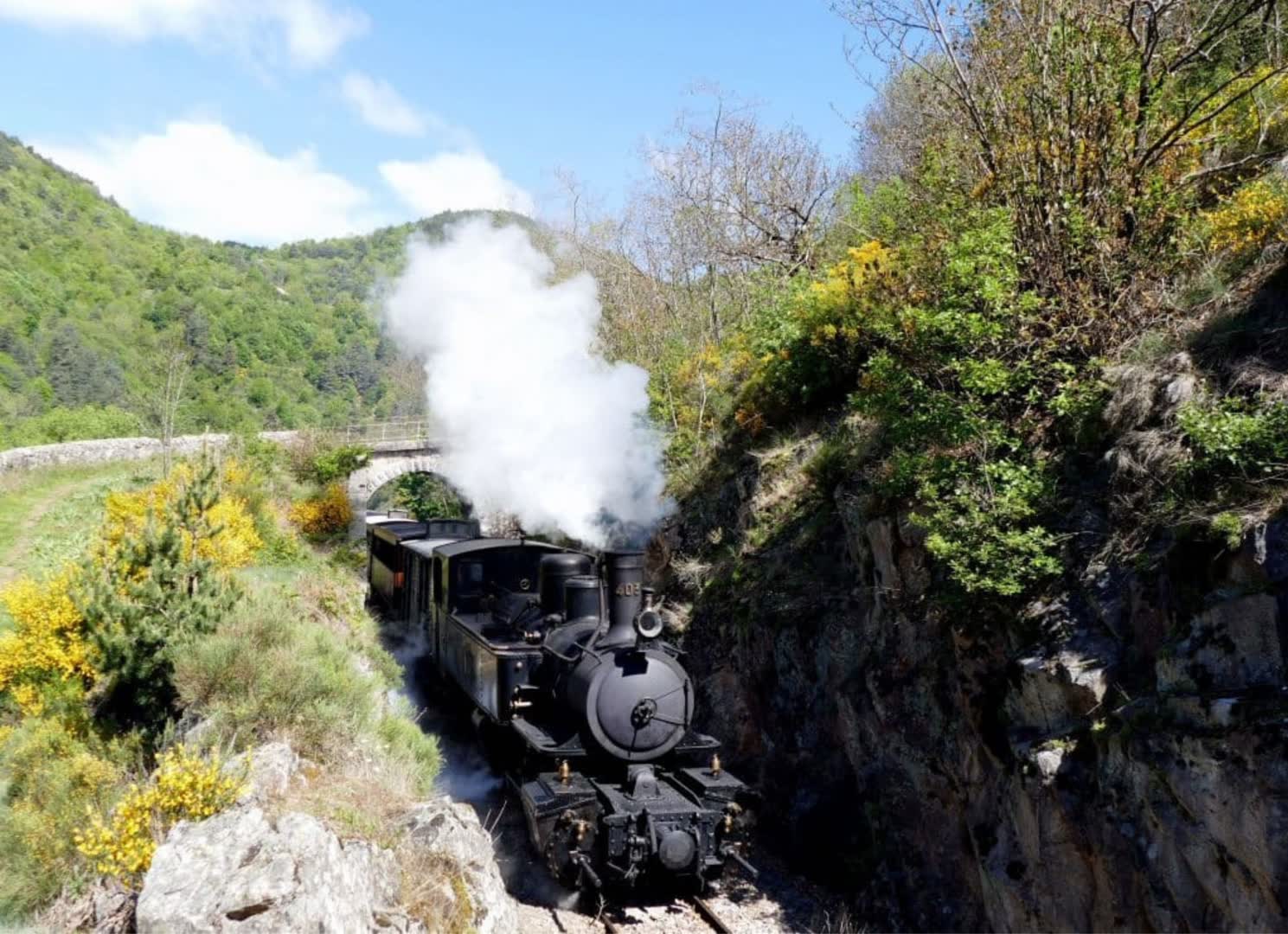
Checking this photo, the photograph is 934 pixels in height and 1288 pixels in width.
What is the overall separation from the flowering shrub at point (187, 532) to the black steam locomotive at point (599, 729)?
12.0 feet

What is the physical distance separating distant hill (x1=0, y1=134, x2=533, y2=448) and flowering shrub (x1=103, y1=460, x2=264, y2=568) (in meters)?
11.0

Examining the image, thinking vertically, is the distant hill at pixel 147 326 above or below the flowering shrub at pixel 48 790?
above

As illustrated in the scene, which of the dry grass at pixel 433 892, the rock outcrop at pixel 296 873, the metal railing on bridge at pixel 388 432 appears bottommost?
the dry grass at pixel 433 892

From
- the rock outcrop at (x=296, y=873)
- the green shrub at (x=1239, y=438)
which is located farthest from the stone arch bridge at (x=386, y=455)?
the green shrub at (x=1239, y=438)

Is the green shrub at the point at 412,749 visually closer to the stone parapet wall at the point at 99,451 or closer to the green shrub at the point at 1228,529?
the green shrub at the point at 1228,529

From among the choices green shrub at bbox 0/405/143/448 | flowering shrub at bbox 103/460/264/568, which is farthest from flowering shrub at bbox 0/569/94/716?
green shrub at bbox 0/405/143/448

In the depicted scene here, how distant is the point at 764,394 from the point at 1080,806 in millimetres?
10816

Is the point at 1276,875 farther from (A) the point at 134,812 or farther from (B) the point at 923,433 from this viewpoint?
(A) the point at 134,812

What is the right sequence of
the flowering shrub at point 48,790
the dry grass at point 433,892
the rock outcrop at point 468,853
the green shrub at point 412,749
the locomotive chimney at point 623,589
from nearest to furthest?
1. the dry grass at point 433,892
2. the rock outcrop at point 468,853
3. the flowering shrub at point 48,790
4. the green shrub at point 412,749
5. the locomotive chimney at point 623,589

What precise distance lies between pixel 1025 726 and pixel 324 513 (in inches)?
1054

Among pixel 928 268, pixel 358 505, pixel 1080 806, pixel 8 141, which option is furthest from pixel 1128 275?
pixel 8 141

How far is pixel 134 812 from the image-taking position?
22.0 feet

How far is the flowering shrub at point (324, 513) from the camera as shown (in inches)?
1202

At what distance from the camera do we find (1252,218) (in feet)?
31.5
